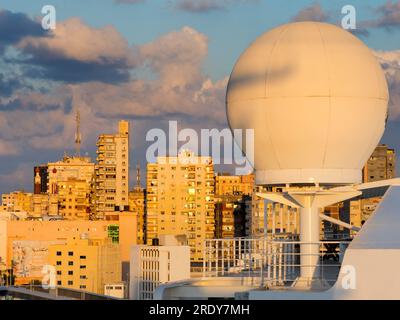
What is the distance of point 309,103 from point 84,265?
6242 inches

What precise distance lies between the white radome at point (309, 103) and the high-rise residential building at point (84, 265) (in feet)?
500

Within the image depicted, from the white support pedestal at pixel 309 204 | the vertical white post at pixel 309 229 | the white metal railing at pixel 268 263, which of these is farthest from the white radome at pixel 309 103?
the white metal railing at pixel 268 263

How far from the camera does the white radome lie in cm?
2984

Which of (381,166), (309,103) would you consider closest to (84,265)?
(381,166)

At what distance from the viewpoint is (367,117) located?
30.5 meters

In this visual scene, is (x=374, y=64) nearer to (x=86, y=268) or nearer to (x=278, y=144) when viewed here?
(x=278, y=144)

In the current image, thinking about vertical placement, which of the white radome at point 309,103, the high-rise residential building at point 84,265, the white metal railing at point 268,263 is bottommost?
the high-rise residential building at point 84,265

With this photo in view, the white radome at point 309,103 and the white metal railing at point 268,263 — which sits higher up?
the white radome at point 309,103

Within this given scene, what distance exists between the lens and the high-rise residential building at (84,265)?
184 m

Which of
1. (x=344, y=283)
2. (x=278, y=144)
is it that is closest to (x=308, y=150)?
(x=278, y=144)

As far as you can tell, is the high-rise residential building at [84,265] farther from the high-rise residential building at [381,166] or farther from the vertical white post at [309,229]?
the vertical white post at [309,229]

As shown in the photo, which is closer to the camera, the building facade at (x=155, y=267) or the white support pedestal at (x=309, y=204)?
the white support pedestal at (x=309, y=204)

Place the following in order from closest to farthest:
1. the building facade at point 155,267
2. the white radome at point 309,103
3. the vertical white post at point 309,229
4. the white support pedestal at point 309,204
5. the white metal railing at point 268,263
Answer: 1. the white radome at point 309,103
2. the white metal railing at point 268,263
3. the white support pedestal at point 309,204
4. the vertical white post at point 309,229
5. the building facade at point 155,267
